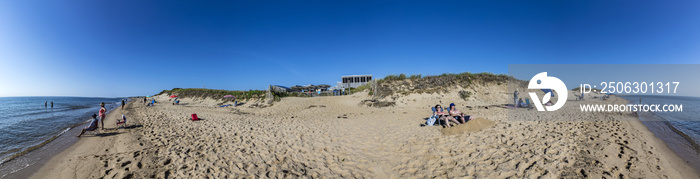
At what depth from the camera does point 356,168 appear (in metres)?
4.75

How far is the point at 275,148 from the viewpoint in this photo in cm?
623

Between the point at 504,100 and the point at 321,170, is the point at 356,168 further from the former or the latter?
the point at 504,100

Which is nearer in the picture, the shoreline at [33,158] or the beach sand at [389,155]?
the beach sand at [389,155]

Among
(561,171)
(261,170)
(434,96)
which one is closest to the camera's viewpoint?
(561,171)

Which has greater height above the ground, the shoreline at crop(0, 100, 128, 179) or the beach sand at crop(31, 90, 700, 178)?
the beach sand at crop(31, 90, 700, 178)

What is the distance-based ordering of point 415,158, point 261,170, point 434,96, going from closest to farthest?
point 261,170 < point 415,158 < point 434,96

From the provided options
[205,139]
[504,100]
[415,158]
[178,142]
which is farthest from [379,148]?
[504,100]

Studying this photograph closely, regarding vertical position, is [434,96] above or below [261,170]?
above

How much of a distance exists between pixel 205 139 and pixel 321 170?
506 cm

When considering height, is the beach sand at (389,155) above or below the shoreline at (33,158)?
above

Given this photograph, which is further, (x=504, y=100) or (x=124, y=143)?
(x=504, y=100)

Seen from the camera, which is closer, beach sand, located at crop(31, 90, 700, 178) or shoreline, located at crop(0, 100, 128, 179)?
beach sand, located at crop(31, 90, 700, 178)

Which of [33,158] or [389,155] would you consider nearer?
[389,155]

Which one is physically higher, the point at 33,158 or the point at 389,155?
the point at 389,155
